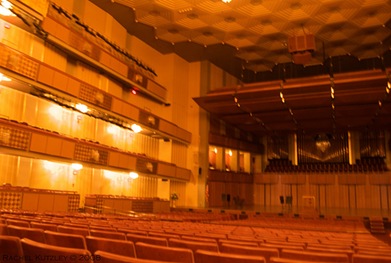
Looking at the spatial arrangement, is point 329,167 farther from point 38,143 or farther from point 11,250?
point 11,250

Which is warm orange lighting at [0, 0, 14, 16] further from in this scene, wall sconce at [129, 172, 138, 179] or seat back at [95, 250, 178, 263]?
seat back at [95, 250, 178, 263]

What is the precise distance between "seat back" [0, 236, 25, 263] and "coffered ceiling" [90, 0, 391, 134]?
464 inches

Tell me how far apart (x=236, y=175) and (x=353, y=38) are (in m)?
8.54

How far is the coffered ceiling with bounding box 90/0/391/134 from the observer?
12.3 m

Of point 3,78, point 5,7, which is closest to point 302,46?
point 5,7

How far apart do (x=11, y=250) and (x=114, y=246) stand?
537 millimetres

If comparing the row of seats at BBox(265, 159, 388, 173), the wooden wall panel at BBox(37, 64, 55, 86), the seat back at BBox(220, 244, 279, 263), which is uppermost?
the wooden wall panel at BBox(37, 64, 55, 86)

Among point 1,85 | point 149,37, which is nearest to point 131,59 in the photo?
point 149,37

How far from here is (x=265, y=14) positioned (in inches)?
504

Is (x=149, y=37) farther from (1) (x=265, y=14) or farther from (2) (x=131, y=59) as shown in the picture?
(1) (x=265, y=14)

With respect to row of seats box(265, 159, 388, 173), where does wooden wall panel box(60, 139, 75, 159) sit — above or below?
below

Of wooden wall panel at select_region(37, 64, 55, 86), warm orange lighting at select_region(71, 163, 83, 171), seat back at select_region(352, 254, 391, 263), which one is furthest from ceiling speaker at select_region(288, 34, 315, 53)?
seat back at select_region(352, 254, 391, 263)

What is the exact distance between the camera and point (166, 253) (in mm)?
1756

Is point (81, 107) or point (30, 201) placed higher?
point (81, 107)
